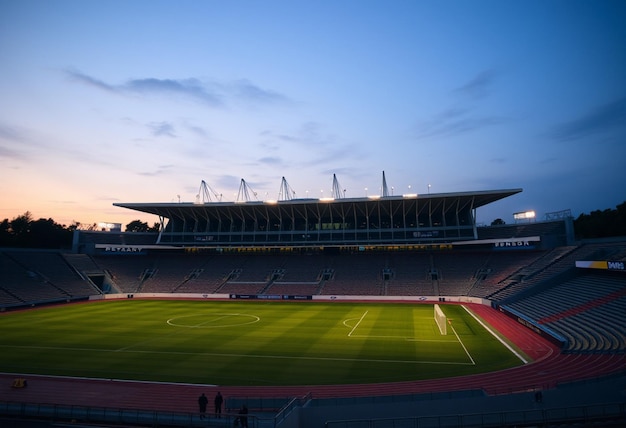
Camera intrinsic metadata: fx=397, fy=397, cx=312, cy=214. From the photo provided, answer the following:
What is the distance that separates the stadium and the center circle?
19.2 inches

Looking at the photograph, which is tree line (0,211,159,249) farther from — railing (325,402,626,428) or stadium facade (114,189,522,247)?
railing (325,402,626,428)

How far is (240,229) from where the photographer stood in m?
82.5

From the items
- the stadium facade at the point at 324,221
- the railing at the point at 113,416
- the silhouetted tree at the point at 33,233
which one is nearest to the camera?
the railing at the point at 113,416

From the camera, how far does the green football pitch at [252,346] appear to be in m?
25.9

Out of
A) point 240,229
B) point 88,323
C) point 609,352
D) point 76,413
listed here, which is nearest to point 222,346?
point 76,413

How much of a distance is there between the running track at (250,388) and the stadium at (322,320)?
0.16 meters

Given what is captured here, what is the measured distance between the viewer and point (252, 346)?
3306cm

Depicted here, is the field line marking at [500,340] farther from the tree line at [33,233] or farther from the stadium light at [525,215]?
the tree line at [33,233]

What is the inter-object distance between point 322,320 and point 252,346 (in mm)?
13917

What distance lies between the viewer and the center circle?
141 ft

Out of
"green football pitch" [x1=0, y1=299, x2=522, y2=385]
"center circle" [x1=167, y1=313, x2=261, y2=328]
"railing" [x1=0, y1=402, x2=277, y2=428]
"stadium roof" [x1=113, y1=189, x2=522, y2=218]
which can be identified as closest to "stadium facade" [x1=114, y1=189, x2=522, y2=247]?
"stadium roof" [x1=113, y1=189, x2=522, y2=218]

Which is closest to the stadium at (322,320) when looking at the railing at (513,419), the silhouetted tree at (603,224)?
the railing at (513,419)

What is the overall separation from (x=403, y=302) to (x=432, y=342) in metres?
28.0

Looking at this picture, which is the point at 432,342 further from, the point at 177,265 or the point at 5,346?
the point at 177,265
